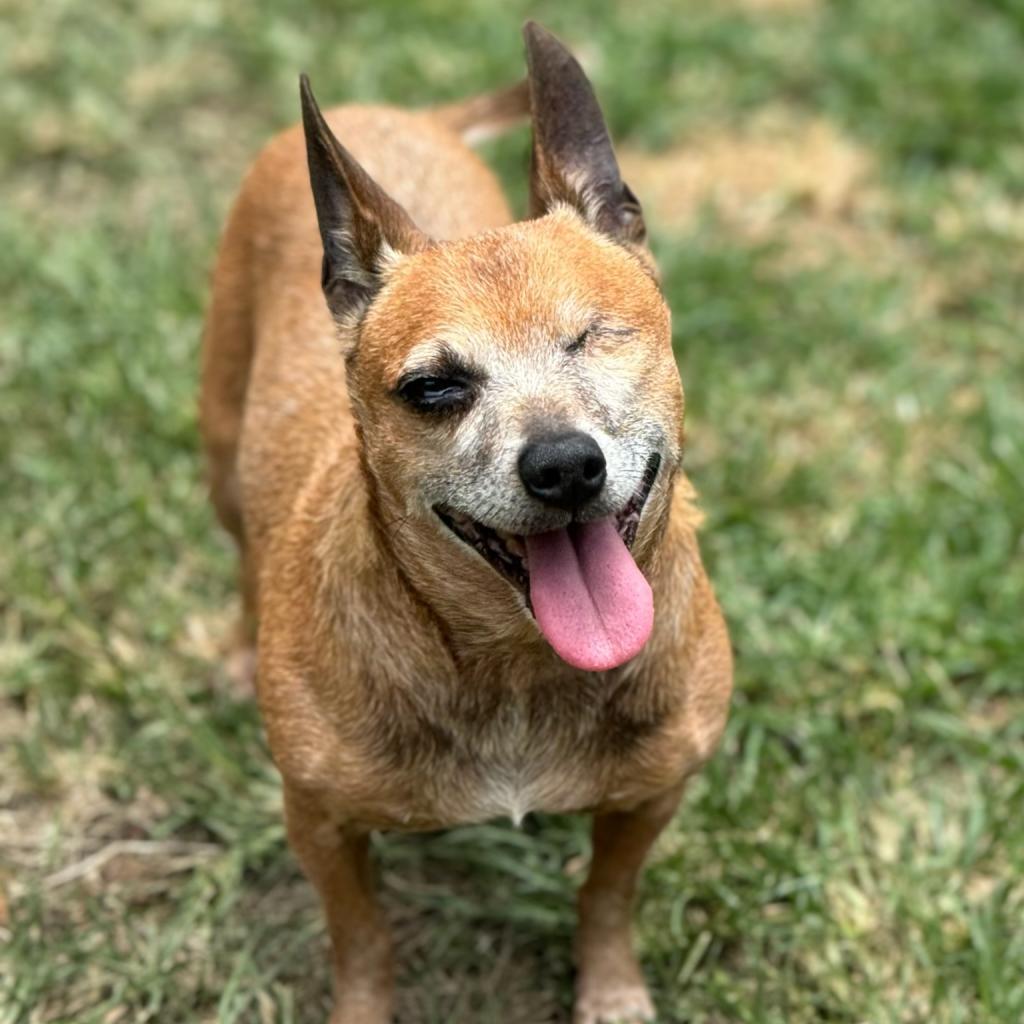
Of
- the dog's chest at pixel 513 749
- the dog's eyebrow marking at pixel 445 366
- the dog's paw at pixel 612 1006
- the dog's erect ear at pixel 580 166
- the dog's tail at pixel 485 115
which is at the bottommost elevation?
the dog's paw at pixel 612 1006

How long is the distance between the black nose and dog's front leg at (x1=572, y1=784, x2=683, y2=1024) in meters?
1.34

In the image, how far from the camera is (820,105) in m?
7.80

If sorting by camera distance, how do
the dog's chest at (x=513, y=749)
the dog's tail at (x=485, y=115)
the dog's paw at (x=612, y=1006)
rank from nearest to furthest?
1. the dog's chest at (x=513, y=749)
2. the dog's paw at (x=612, y=1006)
3. the dog's tail at (x=485, y=115)

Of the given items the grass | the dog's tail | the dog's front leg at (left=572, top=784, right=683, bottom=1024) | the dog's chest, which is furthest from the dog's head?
the dog's tail

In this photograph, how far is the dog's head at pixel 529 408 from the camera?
324cm

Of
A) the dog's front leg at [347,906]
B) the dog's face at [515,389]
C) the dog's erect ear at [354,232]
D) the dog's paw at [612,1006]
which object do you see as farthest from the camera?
the dog's paw at [612,1006]

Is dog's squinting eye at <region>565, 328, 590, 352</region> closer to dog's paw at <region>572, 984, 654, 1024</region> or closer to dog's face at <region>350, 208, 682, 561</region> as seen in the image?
dog's face at <region>350, 208, 682, 561</region>

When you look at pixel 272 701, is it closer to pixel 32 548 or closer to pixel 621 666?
pixel 621 666

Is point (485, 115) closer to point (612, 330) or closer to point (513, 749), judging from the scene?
point (612, 330)

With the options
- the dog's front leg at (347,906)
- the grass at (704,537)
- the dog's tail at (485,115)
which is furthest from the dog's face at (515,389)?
the dog's tail at (485,115)

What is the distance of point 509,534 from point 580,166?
98cm

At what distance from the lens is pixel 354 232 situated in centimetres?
366

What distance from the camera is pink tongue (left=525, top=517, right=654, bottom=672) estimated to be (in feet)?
10.8

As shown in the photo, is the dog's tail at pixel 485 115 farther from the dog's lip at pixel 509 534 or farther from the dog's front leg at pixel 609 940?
the dog's front leg at pixel 609 940
